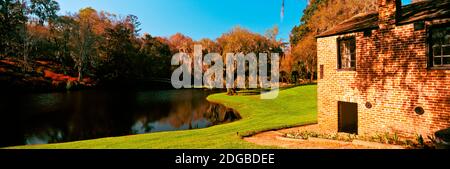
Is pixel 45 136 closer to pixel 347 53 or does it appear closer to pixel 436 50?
pixel 347 53

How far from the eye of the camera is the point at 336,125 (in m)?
13.5

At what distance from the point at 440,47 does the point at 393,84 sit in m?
2.00

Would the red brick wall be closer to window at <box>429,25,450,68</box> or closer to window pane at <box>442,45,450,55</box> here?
window at <box>429,25,450,68</box>

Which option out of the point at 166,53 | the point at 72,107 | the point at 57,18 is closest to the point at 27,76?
the point at 57,18

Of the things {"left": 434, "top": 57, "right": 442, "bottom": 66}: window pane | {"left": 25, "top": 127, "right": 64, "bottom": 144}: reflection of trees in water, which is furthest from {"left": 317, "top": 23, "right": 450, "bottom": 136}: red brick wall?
{"left": 25, "top": 127, "right": 64, "bottom": 144}: reflection of trees in water

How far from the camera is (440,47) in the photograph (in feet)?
32.1

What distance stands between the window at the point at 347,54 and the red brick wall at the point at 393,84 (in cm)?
24

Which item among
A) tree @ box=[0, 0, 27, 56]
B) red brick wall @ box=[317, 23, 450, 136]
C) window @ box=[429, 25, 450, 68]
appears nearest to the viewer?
window @ box=[429, 25, 450, 68]

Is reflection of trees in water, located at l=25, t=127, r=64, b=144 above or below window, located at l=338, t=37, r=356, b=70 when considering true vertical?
below

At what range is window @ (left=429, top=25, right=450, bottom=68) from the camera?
9648mm

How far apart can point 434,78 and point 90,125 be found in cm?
2301

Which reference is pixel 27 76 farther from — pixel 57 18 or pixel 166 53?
pixel 166 53

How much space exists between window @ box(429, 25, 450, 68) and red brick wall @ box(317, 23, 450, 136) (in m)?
0.25

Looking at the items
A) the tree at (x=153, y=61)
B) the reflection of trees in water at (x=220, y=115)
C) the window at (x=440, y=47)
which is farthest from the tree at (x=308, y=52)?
the tree at (x=153, y=61)
